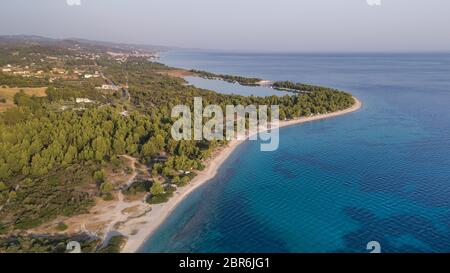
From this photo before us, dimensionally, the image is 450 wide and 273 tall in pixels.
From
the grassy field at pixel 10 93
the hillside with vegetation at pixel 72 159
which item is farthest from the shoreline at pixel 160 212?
the grassy field at pixel 10 93

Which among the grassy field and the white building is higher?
the grassy field

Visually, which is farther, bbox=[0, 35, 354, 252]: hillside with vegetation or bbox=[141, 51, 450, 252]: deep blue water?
bbox=[0, 35, 354, 252]: hillside with vegetation

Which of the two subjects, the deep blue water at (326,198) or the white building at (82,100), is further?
the white building at (82,100)

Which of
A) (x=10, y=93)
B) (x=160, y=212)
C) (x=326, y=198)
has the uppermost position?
(x=10, y=93)

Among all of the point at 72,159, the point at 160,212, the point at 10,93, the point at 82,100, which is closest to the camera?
the point at 160,212

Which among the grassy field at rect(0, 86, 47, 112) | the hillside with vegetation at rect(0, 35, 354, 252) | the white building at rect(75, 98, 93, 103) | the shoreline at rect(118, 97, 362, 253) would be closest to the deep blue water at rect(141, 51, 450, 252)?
the shoreline at rect(118, 97, 362, 253)

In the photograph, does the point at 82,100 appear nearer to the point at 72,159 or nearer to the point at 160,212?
the point at 72,159

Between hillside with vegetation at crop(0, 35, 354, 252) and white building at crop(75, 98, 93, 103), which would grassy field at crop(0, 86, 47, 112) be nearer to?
hillside with vegetation at crop(0, 35, 354, 252)

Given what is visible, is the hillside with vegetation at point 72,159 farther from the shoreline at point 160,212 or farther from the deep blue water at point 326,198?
the deep blue water at point 326,198

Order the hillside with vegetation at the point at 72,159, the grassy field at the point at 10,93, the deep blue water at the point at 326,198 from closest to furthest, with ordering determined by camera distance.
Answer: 1. the deep blue water at the point at 326,198
2. the hillside with vegetation at the point at 72,159
3. the grassy field at the point at 10,93

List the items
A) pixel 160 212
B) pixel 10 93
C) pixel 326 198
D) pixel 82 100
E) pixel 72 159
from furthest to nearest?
pixel 82 100 → pixel 10 93 → pixel 72 159 → pixel 326 198 → pixel 160 212

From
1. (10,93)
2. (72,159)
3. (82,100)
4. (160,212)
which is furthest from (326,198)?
(10,93)
